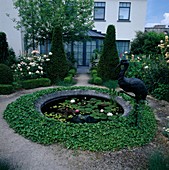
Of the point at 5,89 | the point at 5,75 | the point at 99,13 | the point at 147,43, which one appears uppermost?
the point at 99,13

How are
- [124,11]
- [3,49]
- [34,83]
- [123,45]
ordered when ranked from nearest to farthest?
[34,83] → [3,49] → [124,11] → [123,45]

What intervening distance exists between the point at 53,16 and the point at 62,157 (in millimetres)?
8136

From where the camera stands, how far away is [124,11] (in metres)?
13.7

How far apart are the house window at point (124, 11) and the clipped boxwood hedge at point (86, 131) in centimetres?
1166

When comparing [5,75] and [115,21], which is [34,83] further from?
[115,21]

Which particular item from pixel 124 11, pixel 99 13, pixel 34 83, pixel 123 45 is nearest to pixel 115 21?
pixel 124 11

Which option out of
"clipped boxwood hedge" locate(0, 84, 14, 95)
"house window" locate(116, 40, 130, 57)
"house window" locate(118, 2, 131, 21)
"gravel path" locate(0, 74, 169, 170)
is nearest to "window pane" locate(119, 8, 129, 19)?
"house window" locate(118, 2, 131, 21)

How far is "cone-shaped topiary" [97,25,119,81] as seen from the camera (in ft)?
26.7

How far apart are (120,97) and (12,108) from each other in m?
3.38

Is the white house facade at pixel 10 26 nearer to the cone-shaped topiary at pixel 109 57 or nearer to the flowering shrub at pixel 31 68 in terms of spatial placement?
the flowering shrub at pixel 31 68

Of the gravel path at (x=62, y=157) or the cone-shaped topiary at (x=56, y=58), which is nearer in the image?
the gravel path at (x=62, y=157)

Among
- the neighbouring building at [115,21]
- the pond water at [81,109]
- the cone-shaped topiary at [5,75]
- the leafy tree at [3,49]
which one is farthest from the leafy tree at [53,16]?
the pond water at [81,109]

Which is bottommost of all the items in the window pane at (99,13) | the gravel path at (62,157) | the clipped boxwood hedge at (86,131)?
the gravel path at (62,157)

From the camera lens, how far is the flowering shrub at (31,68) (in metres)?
7.58
